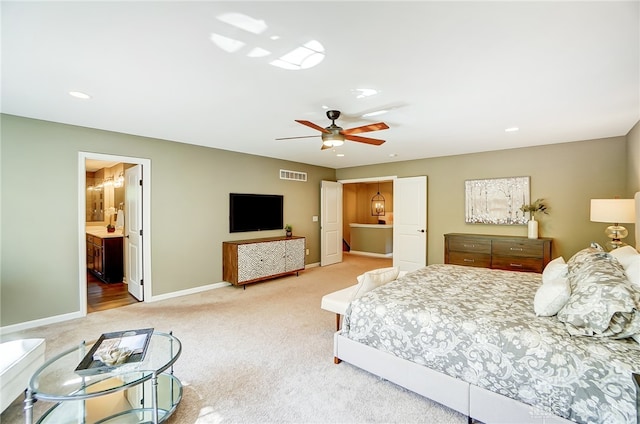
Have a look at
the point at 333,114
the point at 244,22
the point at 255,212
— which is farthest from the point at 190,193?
the point at 244,22

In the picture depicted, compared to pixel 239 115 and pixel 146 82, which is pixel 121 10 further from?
pixel 239 115

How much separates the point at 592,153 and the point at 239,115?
5.17 metres

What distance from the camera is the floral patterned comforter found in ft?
4.84

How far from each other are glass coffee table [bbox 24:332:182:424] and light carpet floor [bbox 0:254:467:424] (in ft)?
0.53

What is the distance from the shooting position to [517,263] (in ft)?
14.9

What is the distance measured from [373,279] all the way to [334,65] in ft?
6.38

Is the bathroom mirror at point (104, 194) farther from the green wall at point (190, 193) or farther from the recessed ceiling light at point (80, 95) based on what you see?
the recessed ceiling light at point (80, 95)

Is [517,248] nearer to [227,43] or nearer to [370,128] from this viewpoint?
[370,128]

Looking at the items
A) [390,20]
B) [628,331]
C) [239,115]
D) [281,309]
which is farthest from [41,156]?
[628,331]

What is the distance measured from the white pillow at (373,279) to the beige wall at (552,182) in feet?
10.2

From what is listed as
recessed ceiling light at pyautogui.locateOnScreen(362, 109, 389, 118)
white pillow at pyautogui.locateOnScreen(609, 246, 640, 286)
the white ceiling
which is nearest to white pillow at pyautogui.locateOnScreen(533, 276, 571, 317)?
white pillow at pyautogui.locateOnScreen(609, 246, 640, 286)

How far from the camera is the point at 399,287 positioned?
270cm

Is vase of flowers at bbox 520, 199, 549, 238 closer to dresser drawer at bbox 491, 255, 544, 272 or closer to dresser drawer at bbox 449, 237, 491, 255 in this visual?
dresser drawer at bbox 491, 255, 544, 272

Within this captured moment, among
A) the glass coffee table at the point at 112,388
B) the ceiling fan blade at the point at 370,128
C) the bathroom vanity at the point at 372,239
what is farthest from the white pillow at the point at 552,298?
the bathroom vanity at the point at 372,239
